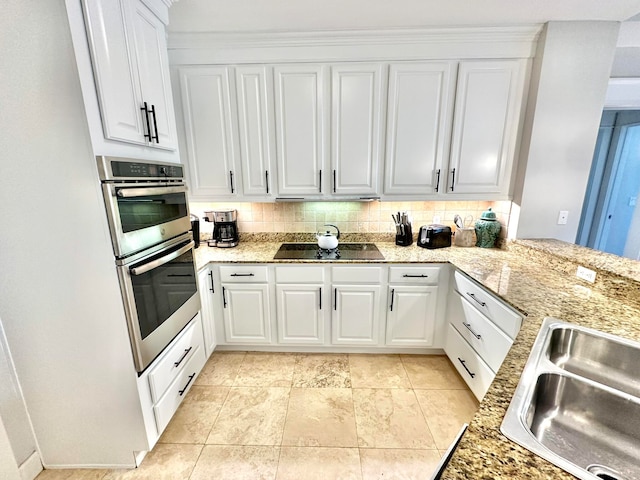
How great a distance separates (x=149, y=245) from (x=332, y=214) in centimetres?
160

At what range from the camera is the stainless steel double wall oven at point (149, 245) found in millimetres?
1126

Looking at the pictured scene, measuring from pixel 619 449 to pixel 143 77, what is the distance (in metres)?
2.27

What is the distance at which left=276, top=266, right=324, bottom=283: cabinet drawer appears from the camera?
2.11 metres

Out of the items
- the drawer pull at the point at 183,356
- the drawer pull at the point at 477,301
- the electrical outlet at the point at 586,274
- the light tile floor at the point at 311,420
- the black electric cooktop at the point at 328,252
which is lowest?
the light tile floor at the point at 311,420

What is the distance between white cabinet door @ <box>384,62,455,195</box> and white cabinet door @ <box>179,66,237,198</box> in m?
1.25

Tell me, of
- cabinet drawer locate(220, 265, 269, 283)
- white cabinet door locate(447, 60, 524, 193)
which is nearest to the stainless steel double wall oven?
cabinet drawer locate(220, 265, 269, 283)

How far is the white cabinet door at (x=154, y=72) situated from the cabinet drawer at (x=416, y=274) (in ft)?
5.70

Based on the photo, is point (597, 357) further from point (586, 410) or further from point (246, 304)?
point (246, 304)

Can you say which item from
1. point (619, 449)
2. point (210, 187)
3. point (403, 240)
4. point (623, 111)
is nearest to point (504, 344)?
point (619, 449)

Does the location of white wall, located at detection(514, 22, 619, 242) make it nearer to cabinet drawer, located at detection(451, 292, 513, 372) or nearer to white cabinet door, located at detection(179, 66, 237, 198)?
cabinet drawer, located at detection(451, 292, 513, 372)

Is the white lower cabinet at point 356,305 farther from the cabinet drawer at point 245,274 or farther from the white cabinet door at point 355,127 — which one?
the white cabinet door at point 355,127

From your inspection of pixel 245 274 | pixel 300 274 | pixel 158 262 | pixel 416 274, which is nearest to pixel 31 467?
pixel 158 262

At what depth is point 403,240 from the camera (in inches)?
94.3

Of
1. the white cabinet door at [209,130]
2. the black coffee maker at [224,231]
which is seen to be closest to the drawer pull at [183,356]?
the black coffee maker at [224,231]
